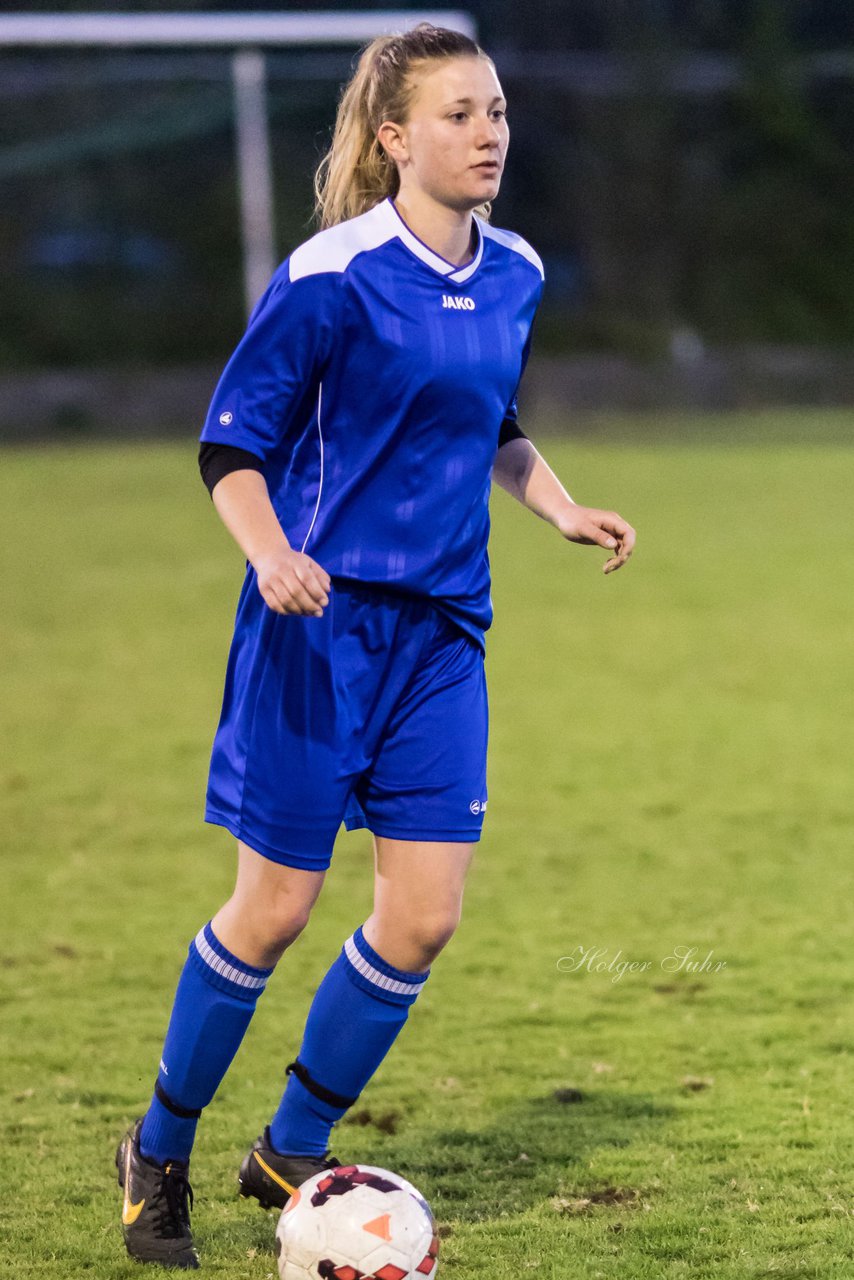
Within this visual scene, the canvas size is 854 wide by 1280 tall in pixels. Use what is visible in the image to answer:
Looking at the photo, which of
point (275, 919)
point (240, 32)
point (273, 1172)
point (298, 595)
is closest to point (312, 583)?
point (298, 595)

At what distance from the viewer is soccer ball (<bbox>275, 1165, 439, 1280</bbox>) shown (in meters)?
2.39

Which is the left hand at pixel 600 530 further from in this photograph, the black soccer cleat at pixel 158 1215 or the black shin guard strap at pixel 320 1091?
the black soccer cleat at pixel 158 1215

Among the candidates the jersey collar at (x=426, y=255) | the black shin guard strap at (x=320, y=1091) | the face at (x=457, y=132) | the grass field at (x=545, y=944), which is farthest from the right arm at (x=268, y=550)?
the grass field at (x=545, y=944)

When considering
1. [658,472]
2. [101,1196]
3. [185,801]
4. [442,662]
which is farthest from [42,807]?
[658,472]

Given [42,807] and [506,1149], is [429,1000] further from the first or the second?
[42,807]

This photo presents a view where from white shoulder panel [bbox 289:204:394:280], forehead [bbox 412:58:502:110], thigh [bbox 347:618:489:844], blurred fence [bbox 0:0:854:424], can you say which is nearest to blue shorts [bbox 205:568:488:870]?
thigh [bbox 347:618:489:844]

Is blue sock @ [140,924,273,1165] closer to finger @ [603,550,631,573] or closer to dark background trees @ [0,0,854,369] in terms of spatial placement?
finger @ [603,550,631,573]

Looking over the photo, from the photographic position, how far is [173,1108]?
266 centimetres

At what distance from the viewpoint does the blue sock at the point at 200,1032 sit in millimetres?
2625

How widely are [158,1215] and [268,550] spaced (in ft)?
3.32

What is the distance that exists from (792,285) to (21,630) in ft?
60.0

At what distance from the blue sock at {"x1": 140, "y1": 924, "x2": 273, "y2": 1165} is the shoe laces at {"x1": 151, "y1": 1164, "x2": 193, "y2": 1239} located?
3 centimetres

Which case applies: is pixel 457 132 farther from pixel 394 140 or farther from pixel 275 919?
pixel 275 919

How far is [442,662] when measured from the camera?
264 cm
